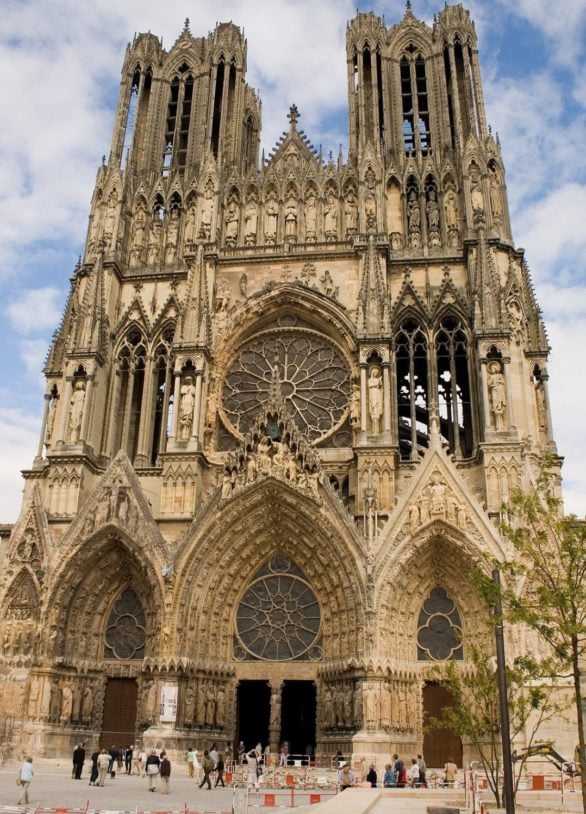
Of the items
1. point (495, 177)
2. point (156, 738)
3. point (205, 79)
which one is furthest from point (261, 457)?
point (205, 79)

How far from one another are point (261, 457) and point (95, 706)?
7929 mm

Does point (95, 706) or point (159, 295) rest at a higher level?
point (159, 295)

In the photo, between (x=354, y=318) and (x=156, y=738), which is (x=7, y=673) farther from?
(x=354, y=318)

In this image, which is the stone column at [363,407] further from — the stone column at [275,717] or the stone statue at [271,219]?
the stone column at [275,717]

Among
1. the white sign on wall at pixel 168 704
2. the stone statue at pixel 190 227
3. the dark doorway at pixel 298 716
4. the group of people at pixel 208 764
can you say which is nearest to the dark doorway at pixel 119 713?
the white sign on wall at pixel 168 704

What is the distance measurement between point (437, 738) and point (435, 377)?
33.2 ft

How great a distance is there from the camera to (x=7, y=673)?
2130cm

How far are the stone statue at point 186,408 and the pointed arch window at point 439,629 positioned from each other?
828 cm

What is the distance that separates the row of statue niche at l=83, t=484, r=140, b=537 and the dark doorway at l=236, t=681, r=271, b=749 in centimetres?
571

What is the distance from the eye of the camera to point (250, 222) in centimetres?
2862

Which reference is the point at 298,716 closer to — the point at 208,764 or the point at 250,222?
the point at 208,764

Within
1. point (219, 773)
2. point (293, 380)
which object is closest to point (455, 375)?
point (293, 380)

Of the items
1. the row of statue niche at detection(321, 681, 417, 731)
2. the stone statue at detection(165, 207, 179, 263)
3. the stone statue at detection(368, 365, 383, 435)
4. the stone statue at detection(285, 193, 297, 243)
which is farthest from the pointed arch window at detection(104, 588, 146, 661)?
the stone statue at detection(285, 193, 297, 243)

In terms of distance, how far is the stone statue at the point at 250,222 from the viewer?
1112 inches
